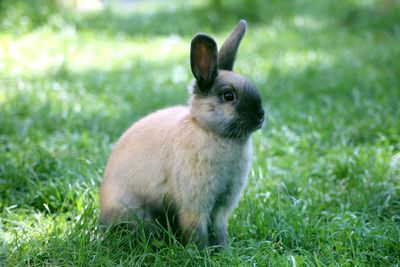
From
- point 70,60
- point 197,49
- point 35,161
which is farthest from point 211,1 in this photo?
point 197,49

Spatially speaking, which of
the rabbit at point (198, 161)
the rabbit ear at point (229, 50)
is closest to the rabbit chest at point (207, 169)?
the rabbit at point (198, 161)

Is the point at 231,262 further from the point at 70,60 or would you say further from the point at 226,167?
the point at 70,60

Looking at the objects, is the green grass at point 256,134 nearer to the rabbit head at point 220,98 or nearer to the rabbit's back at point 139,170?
the rabbit's back at point 139,170

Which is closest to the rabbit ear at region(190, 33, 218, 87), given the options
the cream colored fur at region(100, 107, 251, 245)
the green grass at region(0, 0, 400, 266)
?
the cream colored fur at region(100, 107, 251, 245)

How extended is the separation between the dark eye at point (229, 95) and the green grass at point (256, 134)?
81cm

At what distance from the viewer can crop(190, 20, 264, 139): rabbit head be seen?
3057mm

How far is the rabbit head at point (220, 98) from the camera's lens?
3.06 metres

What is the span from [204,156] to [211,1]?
260 inches

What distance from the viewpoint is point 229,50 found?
327 centimetres

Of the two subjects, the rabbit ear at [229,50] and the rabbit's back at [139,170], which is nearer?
the rabbit's back at [139,170]

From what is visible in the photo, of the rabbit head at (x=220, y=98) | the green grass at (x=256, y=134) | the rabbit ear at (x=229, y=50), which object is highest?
the rabbit ear at (x=229, y=50)

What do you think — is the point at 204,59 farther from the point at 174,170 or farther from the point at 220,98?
the point at 174,170

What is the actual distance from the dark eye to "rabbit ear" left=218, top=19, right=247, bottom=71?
272 millimetres

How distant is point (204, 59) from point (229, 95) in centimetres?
24
